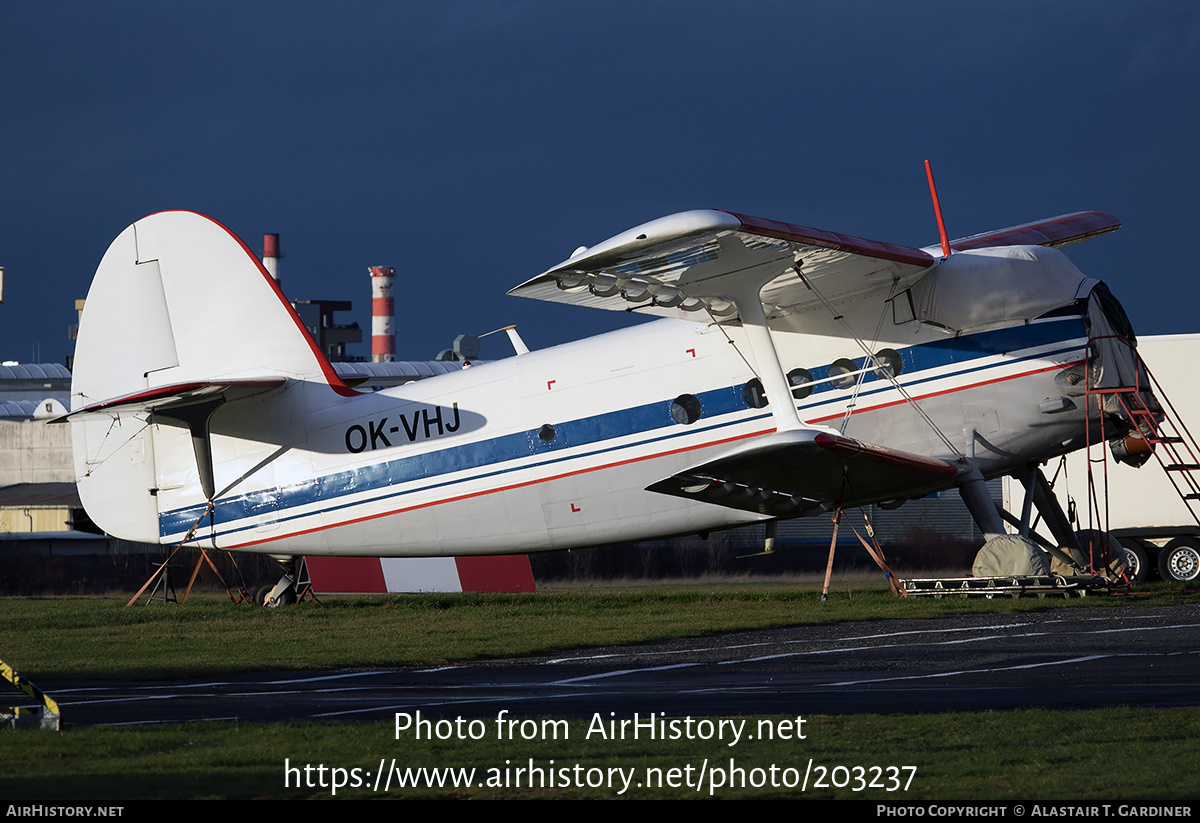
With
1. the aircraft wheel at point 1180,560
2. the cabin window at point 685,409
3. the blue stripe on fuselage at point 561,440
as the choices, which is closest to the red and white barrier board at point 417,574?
the blue stripe on fuselage at point 561,440

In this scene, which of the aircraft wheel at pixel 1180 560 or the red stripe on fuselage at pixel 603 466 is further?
the aircraft wheel at pixel 1180 560

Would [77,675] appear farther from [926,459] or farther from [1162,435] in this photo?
[1162,435]

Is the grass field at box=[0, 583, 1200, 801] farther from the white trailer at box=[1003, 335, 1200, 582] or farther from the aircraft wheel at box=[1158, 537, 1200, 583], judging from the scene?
the aircraft wheel at box=[1158, 537, 1200, 583]

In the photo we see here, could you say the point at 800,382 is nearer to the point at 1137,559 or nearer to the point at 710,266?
the point at 710,266

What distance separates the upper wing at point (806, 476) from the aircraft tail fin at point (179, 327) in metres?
5.96

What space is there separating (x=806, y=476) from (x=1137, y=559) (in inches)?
331

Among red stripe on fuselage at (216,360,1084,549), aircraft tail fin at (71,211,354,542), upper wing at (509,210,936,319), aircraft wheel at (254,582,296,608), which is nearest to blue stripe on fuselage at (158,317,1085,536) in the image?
red stripe on fuselage at (216,360,1084,549)

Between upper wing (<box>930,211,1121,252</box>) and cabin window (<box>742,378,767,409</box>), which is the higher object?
upper wing (<box>930,211,1121,252</box>)

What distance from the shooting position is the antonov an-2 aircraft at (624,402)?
47.8 feet

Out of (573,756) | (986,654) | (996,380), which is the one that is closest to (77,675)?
(573,756)

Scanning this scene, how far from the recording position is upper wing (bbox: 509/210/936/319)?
11617 millimetres

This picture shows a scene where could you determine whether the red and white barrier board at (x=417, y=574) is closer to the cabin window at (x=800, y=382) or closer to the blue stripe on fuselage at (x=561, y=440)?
the blue stripe on fuselage at (x=561, y=440)

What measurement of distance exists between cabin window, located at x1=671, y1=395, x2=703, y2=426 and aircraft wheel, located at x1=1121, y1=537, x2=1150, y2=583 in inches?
320

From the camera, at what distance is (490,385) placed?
16.7m
